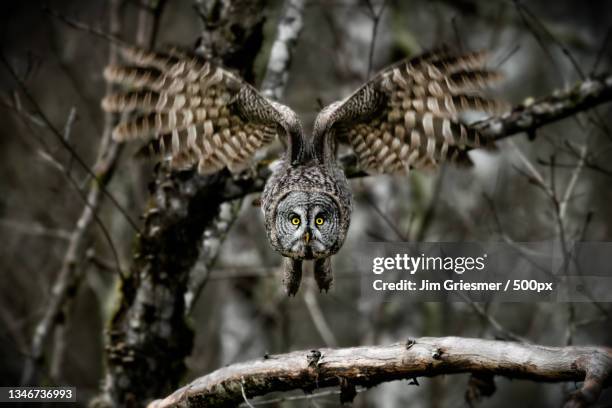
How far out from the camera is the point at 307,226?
9.57ft

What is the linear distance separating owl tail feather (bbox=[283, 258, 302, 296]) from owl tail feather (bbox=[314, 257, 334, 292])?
0.33ft

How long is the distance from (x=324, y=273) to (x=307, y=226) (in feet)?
1.10

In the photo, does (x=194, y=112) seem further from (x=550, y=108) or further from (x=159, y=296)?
(x=550, y=108)

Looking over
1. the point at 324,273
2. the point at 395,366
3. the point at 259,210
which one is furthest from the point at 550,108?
the point at 259,210

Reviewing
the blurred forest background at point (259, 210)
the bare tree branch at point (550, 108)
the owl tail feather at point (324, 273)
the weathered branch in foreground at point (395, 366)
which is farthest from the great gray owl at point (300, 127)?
the blurred forest background at point (259, 210)

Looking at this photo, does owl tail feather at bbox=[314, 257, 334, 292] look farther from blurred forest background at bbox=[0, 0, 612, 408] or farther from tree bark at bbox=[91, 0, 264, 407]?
blurred forest background at bbox=[0, 0, 612, 408]

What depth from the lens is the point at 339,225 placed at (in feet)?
9.89

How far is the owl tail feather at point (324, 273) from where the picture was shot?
315 cm

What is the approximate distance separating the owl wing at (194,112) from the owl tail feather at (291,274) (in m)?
0.55

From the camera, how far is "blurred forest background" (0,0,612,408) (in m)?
6.12

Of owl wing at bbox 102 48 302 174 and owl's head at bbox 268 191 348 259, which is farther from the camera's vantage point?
owl wing at bbox 102 48 302 174

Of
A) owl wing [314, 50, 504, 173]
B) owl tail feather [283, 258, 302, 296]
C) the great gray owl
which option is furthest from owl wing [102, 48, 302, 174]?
owl tail feather [283, 258, 302, 296]

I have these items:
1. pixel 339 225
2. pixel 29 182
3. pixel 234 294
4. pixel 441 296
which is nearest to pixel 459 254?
pixel 441 296

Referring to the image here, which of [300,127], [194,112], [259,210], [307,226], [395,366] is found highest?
[259,210]
